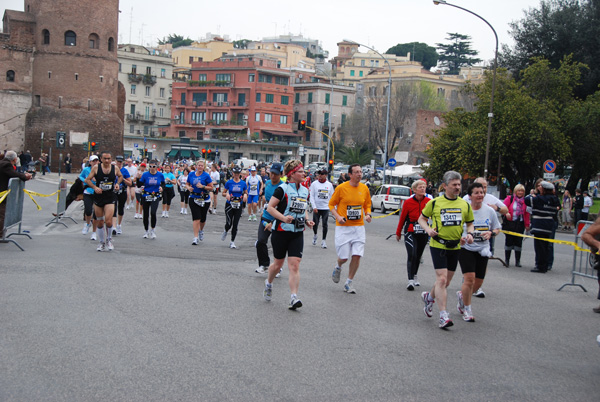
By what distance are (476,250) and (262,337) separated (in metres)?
3.13

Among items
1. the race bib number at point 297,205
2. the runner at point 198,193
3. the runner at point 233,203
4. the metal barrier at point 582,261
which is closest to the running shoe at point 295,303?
the race bib number at point 297,205

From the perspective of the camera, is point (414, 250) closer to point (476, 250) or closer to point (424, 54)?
point (476, 250)

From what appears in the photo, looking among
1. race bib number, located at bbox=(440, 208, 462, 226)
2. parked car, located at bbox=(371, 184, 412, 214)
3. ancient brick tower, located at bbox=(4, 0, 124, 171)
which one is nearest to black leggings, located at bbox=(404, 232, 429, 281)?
race bib number, located at bbox=(440, 208, 462, 226)

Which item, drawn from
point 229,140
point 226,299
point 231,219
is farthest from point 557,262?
point 229,140

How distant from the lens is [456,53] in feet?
417

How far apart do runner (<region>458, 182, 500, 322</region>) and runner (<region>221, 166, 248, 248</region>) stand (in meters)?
6.88

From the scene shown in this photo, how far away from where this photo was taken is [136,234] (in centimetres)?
1702

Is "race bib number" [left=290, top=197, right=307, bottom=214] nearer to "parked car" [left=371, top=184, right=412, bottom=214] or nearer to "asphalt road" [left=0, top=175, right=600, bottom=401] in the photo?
"asphalt road" [left=0, top=175, right=600, bottom=401]

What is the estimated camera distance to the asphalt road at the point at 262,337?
219 inches

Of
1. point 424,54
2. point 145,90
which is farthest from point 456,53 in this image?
point 145,90

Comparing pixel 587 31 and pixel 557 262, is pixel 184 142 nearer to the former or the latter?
pixel 587 31

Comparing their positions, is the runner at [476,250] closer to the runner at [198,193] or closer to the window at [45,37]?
the runner at [198,193]

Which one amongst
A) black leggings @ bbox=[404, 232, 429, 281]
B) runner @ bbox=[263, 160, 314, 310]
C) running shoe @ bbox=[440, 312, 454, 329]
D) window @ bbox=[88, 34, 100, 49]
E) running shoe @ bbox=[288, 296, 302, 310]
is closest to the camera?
running shoe @ bbox=[440, 312, 454, 329]

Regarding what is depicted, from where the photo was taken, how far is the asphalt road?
18.3 feet
